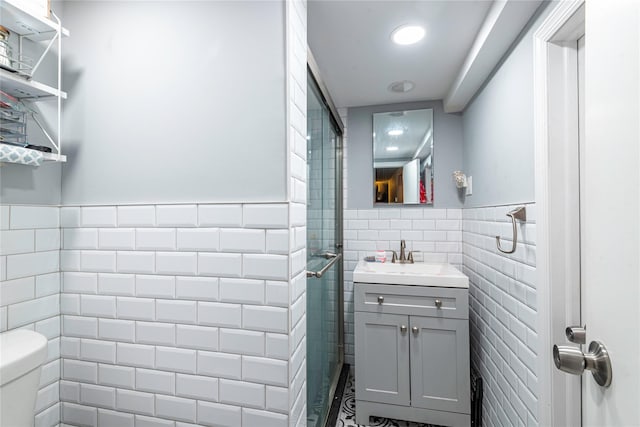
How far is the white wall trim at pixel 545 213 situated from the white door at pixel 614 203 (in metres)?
0.53

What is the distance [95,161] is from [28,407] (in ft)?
2.44

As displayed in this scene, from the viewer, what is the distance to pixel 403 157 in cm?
226

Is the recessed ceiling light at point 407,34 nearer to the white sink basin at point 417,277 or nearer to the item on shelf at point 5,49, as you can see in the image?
the white sink basin at point 417,277

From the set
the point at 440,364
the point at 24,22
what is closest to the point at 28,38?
the point at 24,22

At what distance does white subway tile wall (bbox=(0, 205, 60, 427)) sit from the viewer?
0.87 meters

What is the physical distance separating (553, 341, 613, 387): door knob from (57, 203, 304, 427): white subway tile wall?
0.65 meters

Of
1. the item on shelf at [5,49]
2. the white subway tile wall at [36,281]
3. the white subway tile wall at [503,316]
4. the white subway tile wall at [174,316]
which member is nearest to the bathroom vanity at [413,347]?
the white subway tile wall at [503,316]

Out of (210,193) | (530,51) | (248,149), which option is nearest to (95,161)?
(210,193)

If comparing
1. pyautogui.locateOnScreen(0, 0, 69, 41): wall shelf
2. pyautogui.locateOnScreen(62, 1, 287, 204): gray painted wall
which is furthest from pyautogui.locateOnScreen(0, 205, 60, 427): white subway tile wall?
pyautogui.locateOnScreen(0, 0, 69, 41): wall shelf

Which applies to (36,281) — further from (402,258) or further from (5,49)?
(402,258)

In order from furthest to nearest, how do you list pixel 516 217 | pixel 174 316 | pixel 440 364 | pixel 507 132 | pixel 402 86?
pixel 402 86 < pixel 440 364 < pixel 507 132 < pixel 516 217 < pixel 174 316

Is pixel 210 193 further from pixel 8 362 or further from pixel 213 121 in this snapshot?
pixel 8 362

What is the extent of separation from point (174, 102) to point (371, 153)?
1.63 metres

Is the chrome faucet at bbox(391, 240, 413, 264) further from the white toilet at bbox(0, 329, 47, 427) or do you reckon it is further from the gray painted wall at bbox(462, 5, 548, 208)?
the white toilet at bbox(0, 329, 47, 427)
